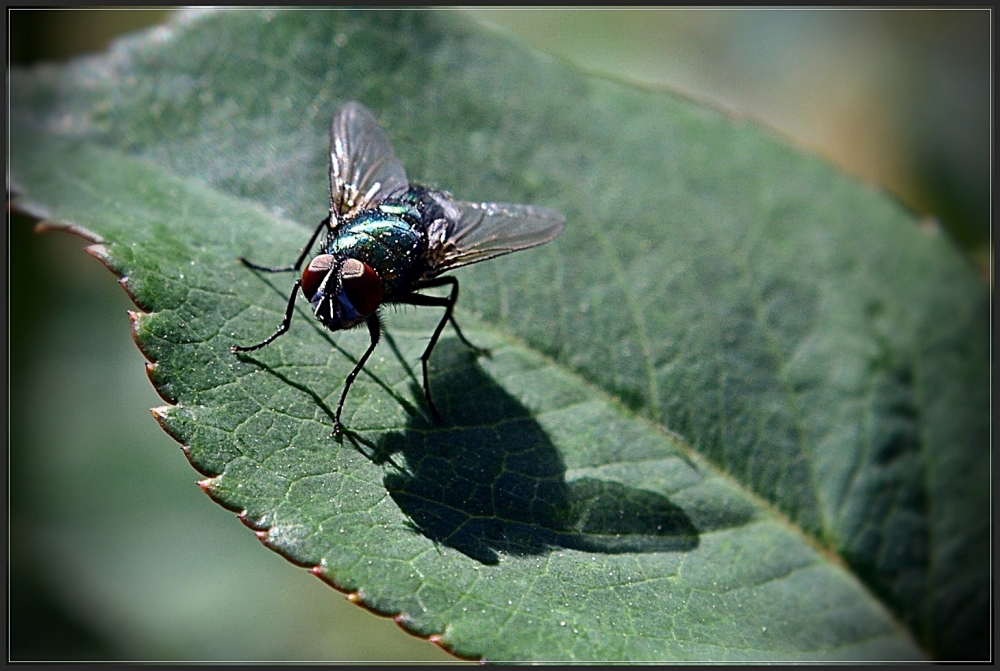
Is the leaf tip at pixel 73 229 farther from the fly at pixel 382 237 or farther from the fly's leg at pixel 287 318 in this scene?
the fly's leg at pixel 287 318

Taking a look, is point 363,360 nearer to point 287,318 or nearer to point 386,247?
point 287,318

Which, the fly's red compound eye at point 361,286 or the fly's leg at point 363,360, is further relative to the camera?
the fly's red compound eye at point 361,286

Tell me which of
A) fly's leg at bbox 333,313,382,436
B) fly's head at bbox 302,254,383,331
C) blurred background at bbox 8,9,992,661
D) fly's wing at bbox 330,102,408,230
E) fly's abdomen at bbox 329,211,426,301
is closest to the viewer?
fly's leg at bbox 333,313,382,436

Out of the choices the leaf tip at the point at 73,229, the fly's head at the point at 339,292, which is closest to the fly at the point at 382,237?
the fly's head at the point at 339,292

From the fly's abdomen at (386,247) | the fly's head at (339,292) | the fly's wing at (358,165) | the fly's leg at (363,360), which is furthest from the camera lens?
the fly's wing at (358,165)

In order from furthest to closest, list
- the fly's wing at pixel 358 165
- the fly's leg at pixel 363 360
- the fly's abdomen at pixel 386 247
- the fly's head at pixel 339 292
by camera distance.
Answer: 1. the fly's wing at pixel 358 165
2. the fly's abdomen at pixel 386 247
3. the fly's head at pixel 339 292
4. the fly's leg at pixel 363 360

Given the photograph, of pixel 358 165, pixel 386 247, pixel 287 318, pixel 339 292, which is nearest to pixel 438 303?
pixel 386 247

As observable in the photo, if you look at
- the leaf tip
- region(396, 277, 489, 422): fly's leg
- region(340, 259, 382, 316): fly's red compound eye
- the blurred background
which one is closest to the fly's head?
region(340, 259, 382, 316): fly's red compound eye

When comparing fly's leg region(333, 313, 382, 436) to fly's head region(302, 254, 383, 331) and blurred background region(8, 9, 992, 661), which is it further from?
blurred background region(8, 9, 992, 661)
